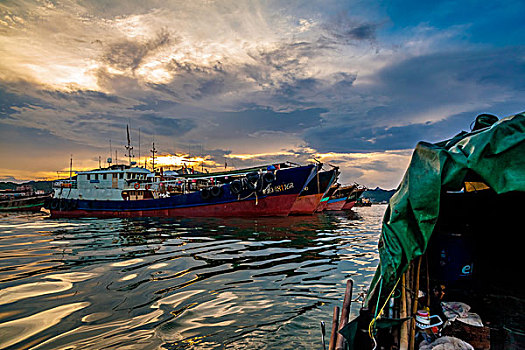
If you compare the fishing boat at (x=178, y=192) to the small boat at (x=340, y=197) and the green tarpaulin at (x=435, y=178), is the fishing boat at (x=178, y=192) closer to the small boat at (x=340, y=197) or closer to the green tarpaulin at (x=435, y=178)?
the green tarpaulin at (x=435, y=178)

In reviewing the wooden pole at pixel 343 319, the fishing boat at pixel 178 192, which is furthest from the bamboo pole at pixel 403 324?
the fishing boat at pixel 178 192

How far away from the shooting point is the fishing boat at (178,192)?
2141 centimetres

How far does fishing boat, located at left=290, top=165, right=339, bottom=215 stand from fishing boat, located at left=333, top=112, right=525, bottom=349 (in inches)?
716

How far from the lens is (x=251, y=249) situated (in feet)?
35.4

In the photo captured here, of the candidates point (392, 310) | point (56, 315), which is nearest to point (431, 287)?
point (392, 310)

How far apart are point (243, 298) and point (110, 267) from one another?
465cm

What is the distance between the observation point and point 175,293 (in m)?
6.20

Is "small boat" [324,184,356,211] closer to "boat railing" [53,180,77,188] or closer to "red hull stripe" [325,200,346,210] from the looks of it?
"red hull stripe" [325,200,346,210]

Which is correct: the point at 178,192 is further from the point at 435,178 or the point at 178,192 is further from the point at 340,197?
the point at 435,178

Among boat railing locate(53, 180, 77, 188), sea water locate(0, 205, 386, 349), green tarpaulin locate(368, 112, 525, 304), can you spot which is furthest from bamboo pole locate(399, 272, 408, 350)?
boat railing locate(53, 180, 77, 188)

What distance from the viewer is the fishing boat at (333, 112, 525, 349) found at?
2482mm

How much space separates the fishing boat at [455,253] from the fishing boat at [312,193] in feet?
59.6

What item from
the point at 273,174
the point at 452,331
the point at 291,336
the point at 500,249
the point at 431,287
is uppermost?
the point at 273,174

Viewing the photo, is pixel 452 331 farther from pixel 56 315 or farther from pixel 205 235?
pixel 205 235
